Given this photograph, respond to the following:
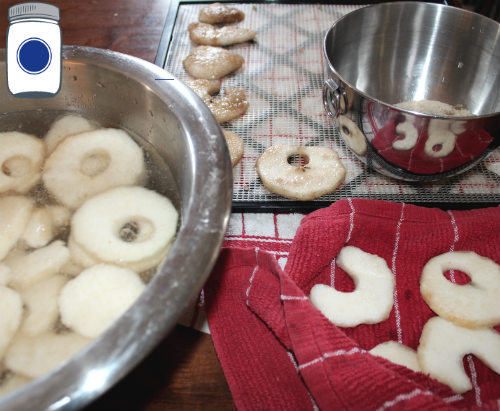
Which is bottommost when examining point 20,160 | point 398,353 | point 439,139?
point 398,353

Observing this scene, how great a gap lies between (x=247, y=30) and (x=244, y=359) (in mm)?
969

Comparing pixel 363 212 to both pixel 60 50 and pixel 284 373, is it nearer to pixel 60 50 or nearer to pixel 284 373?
pixel 284 373

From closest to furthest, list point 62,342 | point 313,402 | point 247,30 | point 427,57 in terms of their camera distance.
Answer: point 62,342, point 313,402, point 427,57, point 247,30

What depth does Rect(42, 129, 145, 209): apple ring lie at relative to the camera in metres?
0.66

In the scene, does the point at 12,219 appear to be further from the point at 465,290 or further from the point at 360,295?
the point at 465,290

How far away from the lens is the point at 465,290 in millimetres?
688

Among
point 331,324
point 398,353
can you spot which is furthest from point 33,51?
point 398,353

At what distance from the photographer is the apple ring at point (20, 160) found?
67 cm

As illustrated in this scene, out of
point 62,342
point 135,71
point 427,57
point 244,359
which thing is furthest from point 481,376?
point 427,57

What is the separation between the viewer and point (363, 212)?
2.49 feet

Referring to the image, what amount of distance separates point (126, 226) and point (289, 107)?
23.9 inches

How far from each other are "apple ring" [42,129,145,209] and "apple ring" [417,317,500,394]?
0.48 meters

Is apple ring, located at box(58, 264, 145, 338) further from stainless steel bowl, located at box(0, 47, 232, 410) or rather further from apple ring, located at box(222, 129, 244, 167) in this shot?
apple ring, located at box(222, 129, 244, 167)

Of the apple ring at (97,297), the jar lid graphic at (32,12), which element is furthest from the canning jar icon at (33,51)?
the apple ring at (97,297)
